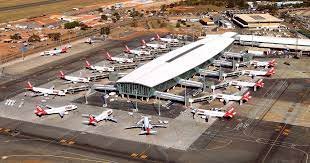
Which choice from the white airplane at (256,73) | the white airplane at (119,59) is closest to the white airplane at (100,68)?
the white airplane at (119,59)

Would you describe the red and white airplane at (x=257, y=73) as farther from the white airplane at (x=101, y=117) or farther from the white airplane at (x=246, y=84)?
the white airplane at (x=101, y=117)

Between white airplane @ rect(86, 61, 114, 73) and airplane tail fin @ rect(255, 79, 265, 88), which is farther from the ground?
white airplane @ rect(86, 61, 114, 73)

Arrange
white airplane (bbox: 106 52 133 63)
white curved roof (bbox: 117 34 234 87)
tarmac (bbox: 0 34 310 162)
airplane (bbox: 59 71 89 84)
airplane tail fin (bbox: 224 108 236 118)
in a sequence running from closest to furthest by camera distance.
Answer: tarmac (bbox: 0 34 310 162), airplane tail fin (bbox: 224 108 236 118), white curved roof (bbox: 117 34 234 87), airplane (bbox: 59 71 89 84), white airplane (bbox: 106 52 133 63)

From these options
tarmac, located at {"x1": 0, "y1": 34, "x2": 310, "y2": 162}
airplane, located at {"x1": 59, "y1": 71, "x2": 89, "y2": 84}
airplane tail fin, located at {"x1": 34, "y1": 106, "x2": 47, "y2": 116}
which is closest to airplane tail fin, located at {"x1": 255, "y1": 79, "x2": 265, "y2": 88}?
tarmac, located at {"x1": 0, "y1": 34, "x2": 310, "y2": 162}

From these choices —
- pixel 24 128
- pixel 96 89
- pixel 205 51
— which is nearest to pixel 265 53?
pixel 205 51

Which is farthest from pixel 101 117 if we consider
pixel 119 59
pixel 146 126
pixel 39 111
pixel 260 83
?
pixel 119 59

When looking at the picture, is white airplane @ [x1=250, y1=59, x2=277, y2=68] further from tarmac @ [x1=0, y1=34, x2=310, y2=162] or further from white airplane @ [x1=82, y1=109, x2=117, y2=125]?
white airplane @ [x1=82, y1=109, x2=117, y2=125]

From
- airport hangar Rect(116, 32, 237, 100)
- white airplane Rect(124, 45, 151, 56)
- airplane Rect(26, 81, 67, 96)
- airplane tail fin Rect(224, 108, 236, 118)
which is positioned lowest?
airplane tail fin Rect(224, 108, 236, 118)

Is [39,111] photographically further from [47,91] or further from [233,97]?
[233,97]
